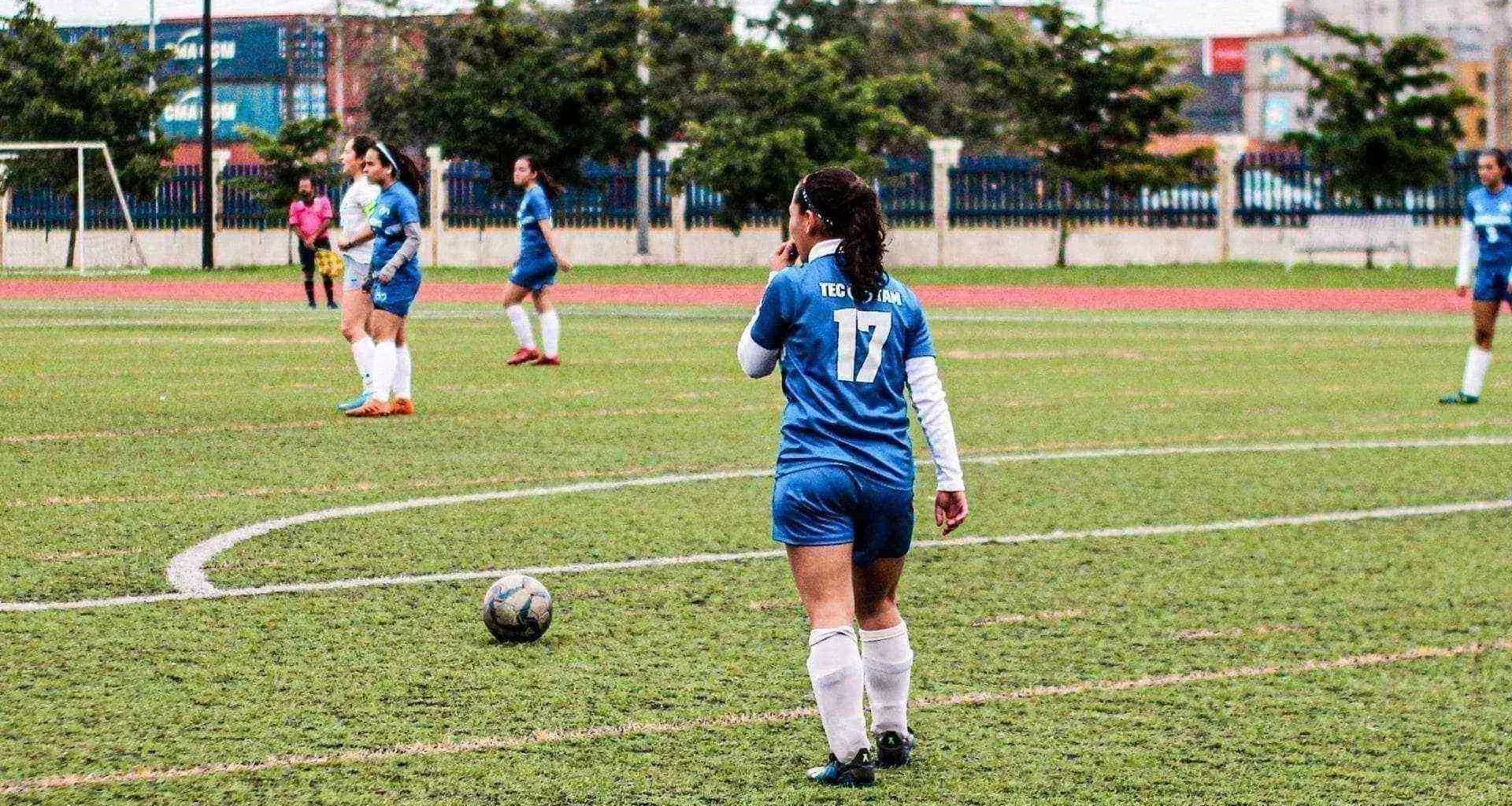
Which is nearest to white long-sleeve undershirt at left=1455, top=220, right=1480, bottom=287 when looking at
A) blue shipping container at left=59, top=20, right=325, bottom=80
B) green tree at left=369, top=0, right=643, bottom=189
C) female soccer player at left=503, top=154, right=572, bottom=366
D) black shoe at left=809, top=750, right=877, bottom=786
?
female soccer player at left=503, top=154, right=572, bottom=366

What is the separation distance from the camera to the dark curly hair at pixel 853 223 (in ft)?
16.9

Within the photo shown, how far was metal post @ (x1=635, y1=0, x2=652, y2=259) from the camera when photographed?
46.9 m

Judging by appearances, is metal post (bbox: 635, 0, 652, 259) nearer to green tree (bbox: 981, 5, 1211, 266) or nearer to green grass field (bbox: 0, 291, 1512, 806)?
green tree (bbox: 981, 5, 1211, 266)

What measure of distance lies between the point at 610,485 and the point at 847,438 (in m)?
5.69

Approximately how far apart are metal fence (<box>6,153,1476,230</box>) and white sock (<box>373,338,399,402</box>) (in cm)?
2666

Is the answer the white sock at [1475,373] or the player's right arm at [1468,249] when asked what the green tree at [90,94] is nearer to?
the player's right arm at [1468,249]

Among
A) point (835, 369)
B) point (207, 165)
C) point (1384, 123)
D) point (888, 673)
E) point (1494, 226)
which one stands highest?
point (1384, 123)

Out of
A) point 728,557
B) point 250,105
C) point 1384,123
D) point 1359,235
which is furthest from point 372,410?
point 250,105

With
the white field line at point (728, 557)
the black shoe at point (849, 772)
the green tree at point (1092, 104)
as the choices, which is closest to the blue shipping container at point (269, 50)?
the green tree at point (1092, 104)

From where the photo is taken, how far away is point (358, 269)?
14531 millimetres

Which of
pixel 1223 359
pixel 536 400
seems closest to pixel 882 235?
pixel 536 400

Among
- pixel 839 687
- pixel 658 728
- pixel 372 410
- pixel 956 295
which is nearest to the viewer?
pixel 839 687

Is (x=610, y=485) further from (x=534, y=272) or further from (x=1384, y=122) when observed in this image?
(x=1384, y=122)

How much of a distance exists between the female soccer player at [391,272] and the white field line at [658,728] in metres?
8.56
